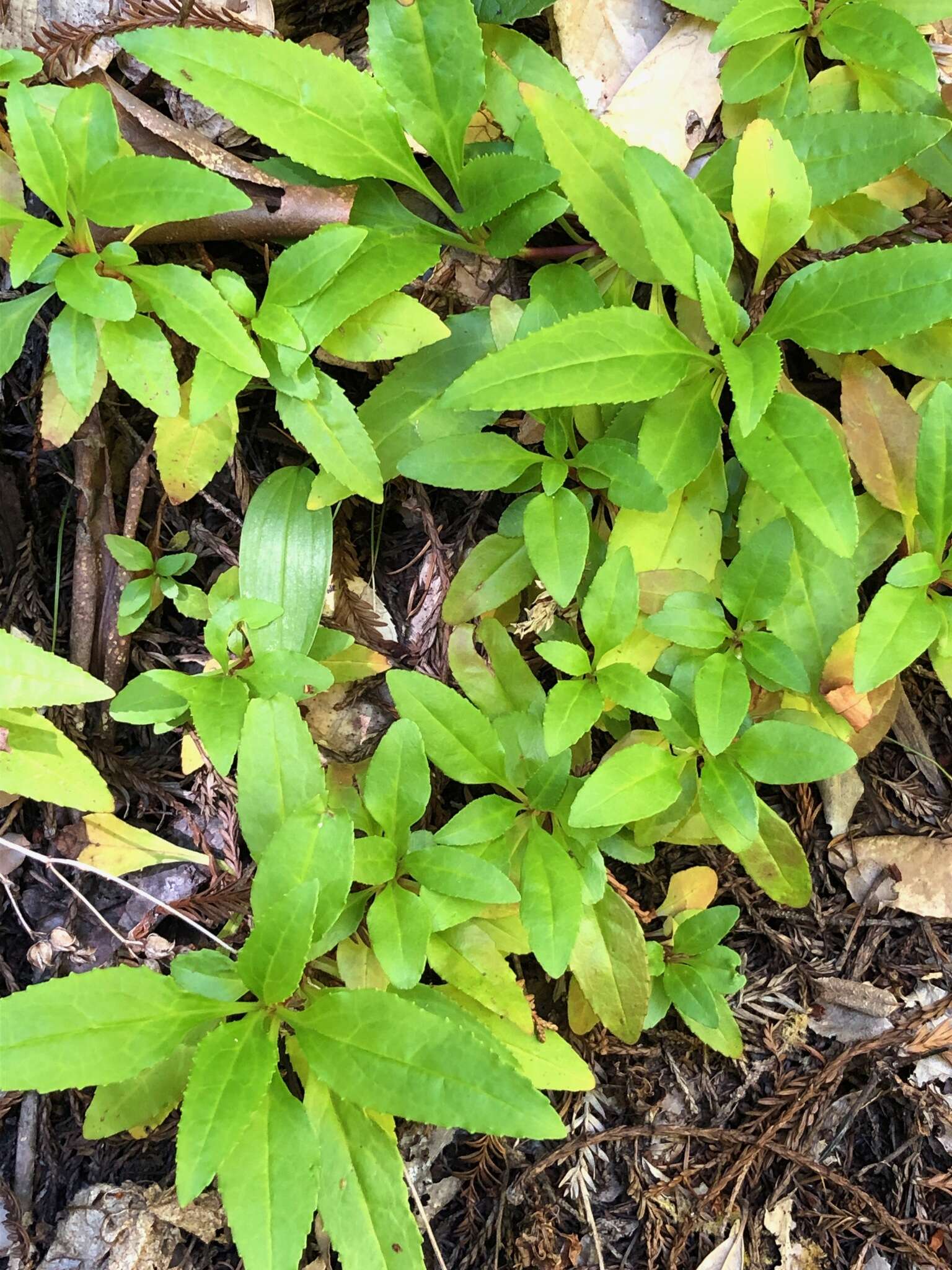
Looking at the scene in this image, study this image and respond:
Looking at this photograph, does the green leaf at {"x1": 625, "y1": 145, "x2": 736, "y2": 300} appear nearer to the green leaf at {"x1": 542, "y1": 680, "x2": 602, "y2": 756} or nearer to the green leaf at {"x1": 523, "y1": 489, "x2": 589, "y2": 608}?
the green leaf at {"x1": 523, "y1": 489, "x2": 589, "y2": 608}

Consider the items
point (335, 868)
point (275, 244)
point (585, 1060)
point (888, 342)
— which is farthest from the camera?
point (585, 1060)

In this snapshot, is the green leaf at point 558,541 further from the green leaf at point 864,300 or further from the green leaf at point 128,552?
the green leaf at point 128,552

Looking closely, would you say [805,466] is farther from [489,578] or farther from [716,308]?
[489,578]

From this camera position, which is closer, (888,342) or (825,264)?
(825,264)

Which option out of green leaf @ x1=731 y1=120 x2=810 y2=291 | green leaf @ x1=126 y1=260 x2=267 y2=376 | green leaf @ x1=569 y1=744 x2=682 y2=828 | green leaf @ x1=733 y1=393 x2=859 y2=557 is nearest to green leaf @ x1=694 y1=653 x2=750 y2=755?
green leaf @ x1=569 y1=744 x2=682 y2=828

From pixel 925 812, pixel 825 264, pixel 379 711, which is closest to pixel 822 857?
pixel 925 812

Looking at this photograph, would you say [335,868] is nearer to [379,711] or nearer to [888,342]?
[379,711]
